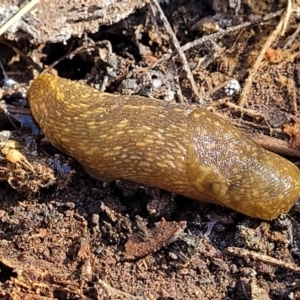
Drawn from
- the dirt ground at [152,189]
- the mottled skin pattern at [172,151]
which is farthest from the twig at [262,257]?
the mottled skin pattern at [172,151]

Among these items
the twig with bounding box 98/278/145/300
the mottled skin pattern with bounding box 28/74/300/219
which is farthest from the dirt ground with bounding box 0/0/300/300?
the mottled skin pattern with bounding box 28/74/300/219

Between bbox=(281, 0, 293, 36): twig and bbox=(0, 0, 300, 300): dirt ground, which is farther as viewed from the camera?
bbox=(281, 0, 293, 36): twig

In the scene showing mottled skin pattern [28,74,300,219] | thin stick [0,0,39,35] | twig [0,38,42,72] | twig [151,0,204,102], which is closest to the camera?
mottled skin pattern [28,74,300,219]

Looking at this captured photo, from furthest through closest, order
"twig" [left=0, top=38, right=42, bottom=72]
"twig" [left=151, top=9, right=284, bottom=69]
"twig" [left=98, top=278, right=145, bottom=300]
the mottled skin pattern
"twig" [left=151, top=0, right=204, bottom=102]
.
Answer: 1. "twig" [left=0, top=38, right=42, bottom=72]
2. "twig" [left=151, top=9, right=284, bottom=69]
3. "twig" [left=151, top=0, right=204, bottom=102]
4. the mottled skin pattern
5. "twig" [left=98, top=278, right=145, bottom=300]

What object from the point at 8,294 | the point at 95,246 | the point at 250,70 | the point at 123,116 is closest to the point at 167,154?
the point at 123,116

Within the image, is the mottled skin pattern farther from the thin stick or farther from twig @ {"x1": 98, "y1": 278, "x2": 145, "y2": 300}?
twig @ {"x1": 98, "y1": 278, "x2": 145, "y2": 300}

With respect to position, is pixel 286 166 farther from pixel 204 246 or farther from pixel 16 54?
pixel 16 54

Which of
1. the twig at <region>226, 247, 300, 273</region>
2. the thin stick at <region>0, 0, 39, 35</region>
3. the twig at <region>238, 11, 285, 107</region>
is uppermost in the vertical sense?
the thin stick at <region>0, 0, 39, 35</region>
